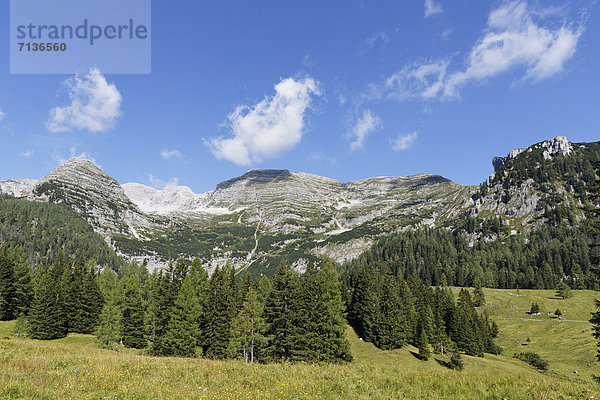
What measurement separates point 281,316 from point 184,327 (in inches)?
607

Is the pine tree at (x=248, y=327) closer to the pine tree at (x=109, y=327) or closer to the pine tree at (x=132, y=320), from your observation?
the pine tree at (x=109, y=327)

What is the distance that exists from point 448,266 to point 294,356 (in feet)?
559

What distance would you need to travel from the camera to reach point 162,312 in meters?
54.6

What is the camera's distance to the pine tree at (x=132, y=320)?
58.7 m

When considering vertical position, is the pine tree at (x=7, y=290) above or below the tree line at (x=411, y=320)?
above

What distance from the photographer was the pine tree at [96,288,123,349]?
52344mm

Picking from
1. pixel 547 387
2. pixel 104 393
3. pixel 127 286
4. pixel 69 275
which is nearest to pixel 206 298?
pixel 127 286

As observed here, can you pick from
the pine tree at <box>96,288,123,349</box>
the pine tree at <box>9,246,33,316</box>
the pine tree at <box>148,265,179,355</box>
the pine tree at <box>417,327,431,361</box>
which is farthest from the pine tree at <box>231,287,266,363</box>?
the pine tree at <box>9,246,33,316</box>

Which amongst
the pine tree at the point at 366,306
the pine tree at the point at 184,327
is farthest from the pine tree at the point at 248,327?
the pine tree at the point at 366,306

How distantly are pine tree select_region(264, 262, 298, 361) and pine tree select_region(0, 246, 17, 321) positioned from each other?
197 ft

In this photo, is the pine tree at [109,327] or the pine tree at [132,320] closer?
the pine tree at [109,327]

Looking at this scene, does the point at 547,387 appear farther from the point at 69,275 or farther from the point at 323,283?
the point at 69,275

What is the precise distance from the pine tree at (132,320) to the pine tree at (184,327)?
15.9 meters

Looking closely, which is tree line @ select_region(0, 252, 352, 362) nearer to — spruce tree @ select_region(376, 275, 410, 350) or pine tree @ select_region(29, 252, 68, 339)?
pine tree @ select_region(29, 252, 68, 339)
